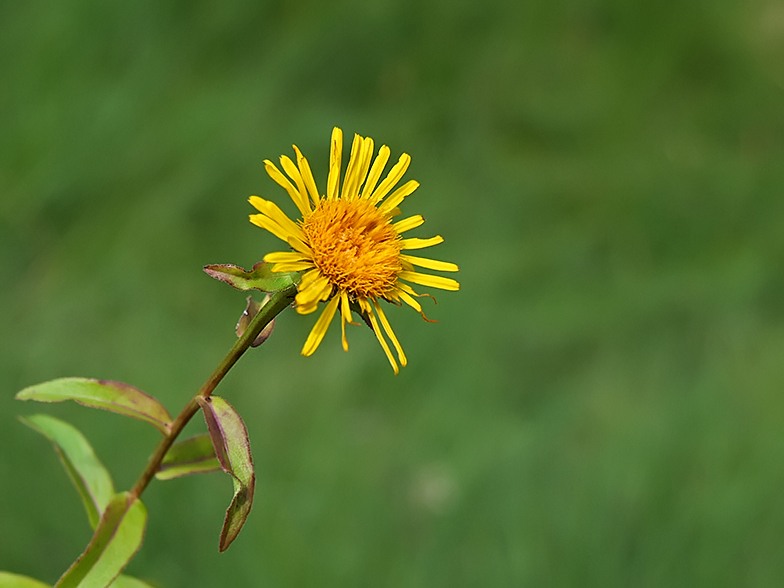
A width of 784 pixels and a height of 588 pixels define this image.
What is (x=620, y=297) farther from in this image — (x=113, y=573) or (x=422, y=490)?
(x=113, y=573)

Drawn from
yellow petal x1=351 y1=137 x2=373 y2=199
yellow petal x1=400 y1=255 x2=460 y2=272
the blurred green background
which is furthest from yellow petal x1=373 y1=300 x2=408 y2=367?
the blurred green background

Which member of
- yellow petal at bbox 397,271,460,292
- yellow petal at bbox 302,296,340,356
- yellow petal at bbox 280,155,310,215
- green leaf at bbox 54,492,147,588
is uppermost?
yellow petal at bbox 397,271,460,292

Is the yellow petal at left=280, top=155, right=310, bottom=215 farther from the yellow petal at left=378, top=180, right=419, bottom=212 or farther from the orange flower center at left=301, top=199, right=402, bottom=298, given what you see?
the yellow petal at left=378, top=180, right=419, bottom=212

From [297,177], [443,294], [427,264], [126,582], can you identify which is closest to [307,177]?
[297,177]

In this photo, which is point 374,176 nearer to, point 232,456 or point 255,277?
point 255,277

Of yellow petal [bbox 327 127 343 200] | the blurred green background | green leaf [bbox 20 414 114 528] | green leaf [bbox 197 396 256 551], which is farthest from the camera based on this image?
the blurred green background

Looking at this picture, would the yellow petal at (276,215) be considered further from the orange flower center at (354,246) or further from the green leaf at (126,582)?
the green leaf at (126,582)

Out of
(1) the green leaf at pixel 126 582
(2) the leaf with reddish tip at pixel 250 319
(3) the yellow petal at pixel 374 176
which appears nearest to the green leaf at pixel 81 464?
(1) the green leaf at pixel 126 582
